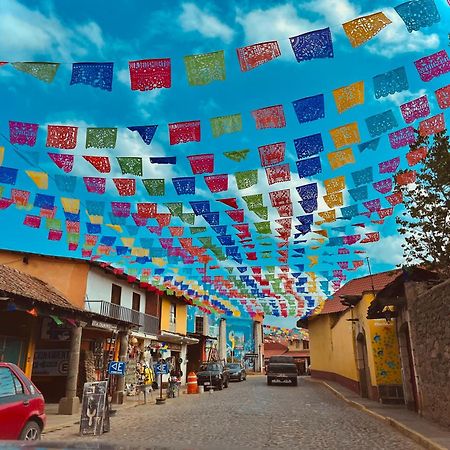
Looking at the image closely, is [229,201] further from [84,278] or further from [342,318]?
[342,318]

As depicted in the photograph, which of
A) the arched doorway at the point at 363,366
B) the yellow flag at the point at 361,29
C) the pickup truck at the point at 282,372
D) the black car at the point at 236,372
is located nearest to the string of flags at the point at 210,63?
the yellow flag at the point at 361,29

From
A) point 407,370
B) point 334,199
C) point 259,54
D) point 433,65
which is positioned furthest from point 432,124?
point 407,370

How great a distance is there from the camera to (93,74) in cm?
691

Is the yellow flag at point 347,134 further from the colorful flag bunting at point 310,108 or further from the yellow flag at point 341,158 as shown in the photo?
the colorful flag bunting at point 310,108

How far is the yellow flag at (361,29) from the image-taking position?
627cm

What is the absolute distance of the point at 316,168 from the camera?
32.1ft

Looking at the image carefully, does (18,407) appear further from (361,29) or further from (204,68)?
(361,29)

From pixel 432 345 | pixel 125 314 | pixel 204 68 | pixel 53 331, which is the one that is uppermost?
pixel 204 68

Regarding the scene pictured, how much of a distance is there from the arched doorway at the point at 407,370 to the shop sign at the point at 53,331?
474 inches

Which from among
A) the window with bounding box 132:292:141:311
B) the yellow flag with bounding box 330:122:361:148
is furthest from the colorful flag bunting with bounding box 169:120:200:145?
the window with bounding box 132:292:141:311

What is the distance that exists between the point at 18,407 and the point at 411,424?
8.61m

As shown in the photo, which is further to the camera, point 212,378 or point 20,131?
point 212,378

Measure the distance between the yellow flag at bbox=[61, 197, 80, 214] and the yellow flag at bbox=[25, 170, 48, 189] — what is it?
1.34m

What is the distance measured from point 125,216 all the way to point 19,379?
6.12 metres
